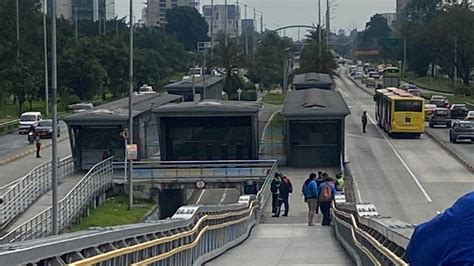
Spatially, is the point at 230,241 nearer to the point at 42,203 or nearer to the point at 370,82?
the point at 42,203

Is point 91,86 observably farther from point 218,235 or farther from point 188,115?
point 218,235

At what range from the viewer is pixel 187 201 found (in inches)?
1865

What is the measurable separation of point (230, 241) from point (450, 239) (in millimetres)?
19492

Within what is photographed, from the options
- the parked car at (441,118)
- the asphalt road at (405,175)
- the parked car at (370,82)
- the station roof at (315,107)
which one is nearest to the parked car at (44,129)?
the station roof at (315,107)

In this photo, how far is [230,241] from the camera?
22156 millimetres

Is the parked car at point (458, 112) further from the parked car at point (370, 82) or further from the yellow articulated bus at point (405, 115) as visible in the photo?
the parked car at point (370, 82)

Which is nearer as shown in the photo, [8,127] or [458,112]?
[8,127]

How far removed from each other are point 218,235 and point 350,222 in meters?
2.41

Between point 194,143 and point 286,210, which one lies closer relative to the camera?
point 286,210

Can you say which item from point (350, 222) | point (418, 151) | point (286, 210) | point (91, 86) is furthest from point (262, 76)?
point (350, 222)

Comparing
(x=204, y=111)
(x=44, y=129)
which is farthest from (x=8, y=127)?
(x=204, y=111)

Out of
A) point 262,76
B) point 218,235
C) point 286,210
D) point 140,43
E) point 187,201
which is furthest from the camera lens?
point 140,43

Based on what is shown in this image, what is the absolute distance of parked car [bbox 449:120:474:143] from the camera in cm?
6238

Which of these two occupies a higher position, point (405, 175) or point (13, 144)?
point (405, 175)
